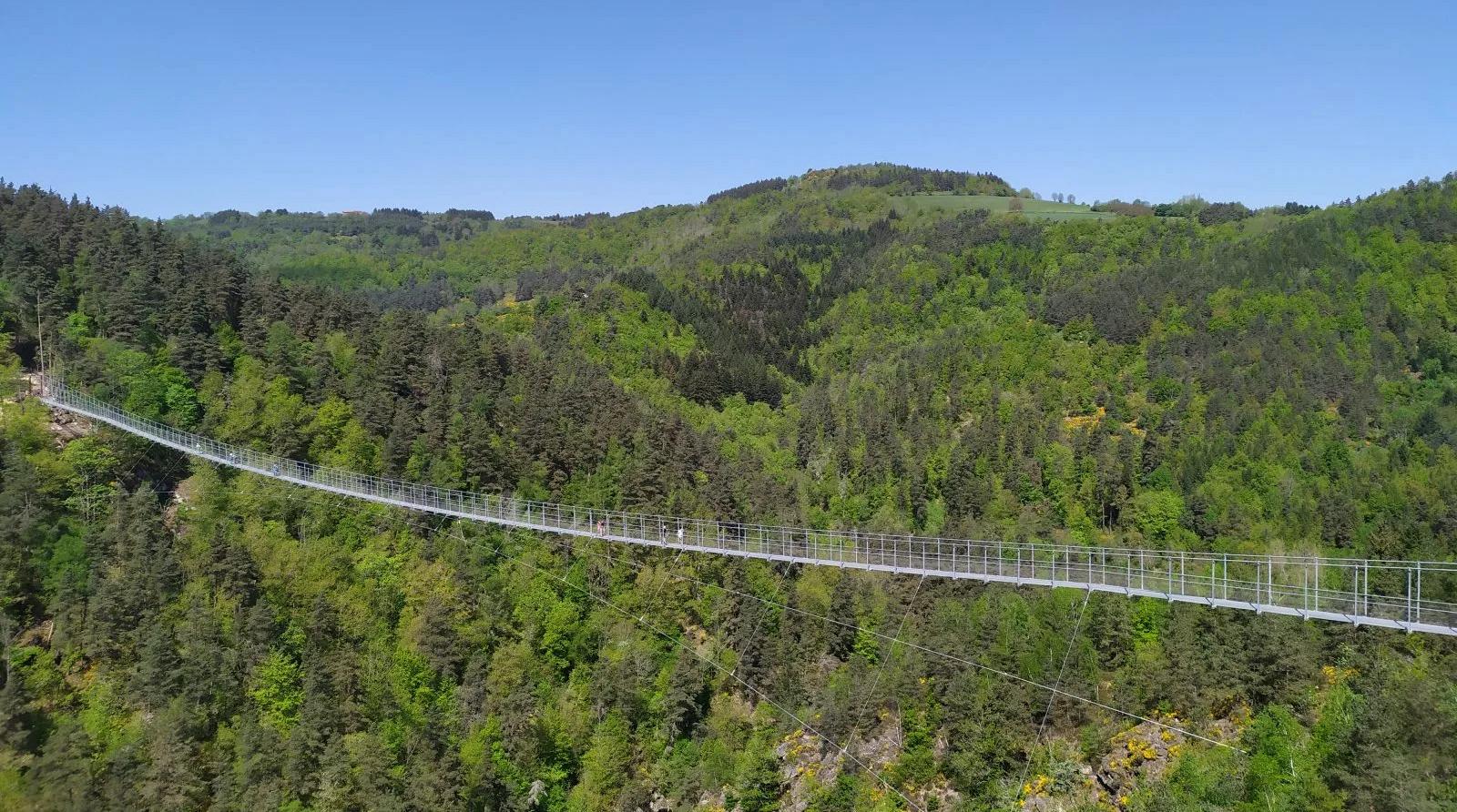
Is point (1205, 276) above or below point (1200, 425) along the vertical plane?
above

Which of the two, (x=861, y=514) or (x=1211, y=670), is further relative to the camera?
(x=861, y=514)

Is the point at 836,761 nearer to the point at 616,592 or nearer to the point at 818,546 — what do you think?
the point at 616,592

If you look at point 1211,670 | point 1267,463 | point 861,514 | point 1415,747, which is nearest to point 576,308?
point 861,514

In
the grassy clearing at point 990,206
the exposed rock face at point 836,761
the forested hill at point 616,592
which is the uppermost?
the grassy clearing at point 990,206

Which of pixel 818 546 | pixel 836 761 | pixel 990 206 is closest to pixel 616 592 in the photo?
pixel 836 761

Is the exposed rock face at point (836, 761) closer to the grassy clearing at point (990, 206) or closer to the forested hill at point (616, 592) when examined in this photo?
the forested hill at point (616, 592)

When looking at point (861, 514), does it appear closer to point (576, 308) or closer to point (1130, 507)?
point (1130, 507)

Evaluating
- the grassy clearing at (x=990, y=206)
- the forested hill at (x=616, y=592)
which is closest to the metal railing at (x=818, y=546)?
the forested hill at (x=616, y=592)
